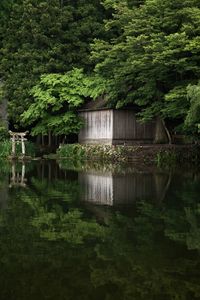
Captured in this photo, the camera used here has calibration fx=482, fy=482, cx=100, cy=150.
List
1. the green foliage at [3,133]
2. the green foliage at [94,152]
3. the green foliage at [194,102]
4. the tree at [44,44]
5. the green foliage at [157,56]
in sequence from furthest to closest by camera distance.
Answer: the green foliage at [3,133]
the tree at [44,44]
the green foliage at [94,152]
the green foliage at [157,56]
the green foliage at [194,102]

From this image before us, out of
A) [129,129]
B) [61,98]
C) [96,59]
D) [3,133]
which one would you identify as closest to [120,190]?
[96,59]

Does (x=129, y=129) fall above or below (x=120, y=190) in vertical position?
above

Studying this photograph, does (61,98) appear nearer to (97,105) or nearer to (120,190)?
(97,105)

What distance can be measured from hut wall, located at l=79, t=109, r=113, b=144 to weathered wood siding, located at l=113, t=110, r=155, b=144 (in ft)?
1.39

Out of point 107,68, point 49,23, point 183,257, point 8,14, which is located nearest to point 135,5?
point 107,68

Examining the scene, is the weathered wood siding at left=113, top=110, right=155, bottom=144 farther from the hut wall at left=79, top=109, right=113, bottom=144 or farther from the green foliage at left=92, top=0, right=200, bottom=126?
the green foliage at left=92, top=0, right=200, bottom=126

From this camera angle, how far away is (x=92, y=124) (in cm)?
3531

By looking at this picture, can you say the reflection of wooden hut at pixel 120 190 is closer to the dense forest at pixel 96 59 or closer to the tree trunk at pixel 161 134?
the dense forest at pixel 96 59

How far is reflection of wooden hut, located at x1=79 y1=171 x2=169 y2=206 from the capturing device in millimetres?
11922

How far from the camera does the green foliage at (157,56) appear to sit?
25.2 metres

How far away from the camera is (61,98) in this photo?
3362cm

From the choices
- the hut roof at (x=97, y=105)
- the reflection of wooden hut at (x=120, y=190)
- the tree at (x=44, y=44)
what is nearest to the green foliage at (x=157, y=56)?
the hut roof at (x=97, y=105)

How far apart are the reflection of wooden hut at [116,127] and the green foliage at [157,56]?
2738mm

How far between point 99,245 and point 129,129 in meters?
27.3
